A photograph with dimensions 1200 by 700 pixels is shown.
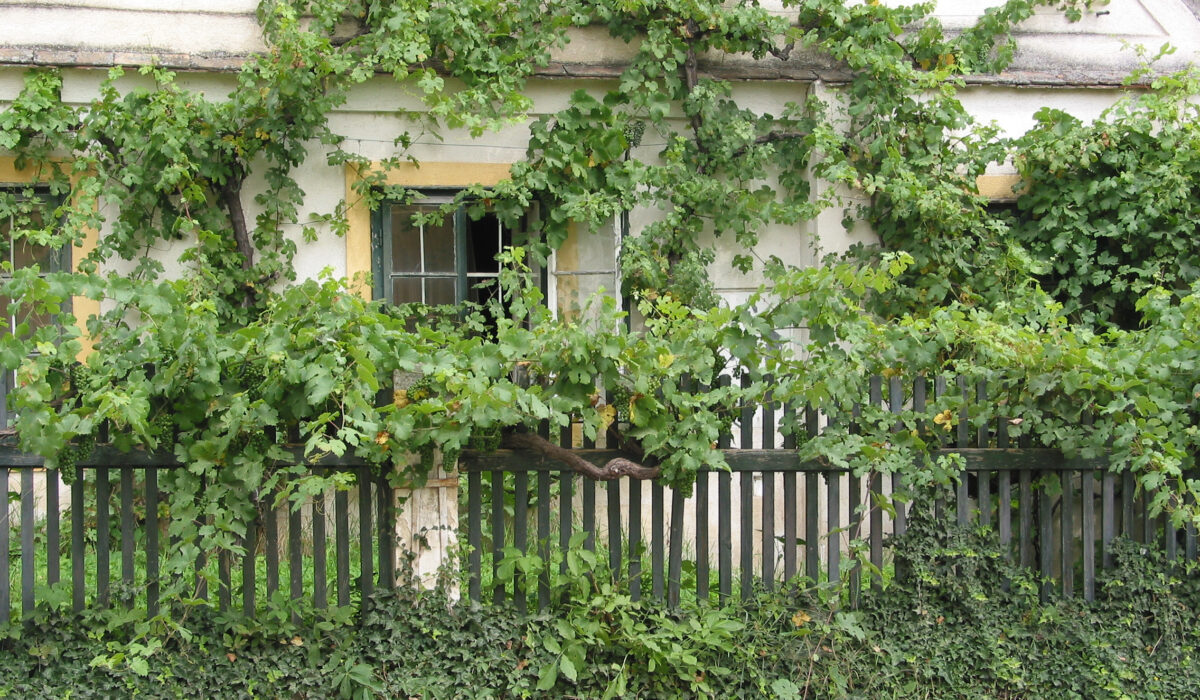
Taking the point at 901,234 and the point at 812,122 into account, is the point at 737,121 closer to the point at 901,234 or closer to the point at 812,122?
the point at 812,122

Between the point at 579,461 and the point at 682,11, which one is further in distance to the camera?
the point at 682,11

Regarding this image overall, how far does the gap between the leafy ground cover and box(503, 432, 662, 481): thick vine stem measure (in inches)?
17.3

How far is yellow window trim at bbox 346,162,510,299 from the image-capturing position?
704 centimetres

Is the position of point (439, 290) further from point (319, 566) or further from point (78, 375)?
point (78, 375)

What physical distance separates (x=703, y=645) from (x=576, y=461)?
3.12ft

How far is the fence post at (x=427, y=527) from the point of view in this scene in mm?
4664

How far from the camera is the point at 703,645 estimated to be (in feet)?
15.4

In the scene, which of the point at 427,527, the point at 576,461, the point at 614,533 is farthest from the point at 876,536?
the point at 427,527

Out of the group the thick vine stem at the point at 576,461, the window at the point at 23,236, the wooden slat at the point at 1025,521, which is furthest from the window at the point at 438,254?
the wooden slat at the point at 1025,521

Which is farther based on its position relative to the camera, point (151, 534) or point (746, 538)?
point (746, 538)

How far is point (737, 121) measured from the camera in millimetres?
6980

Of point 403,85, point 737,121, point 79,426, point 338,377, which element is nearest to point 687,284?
point 737,121

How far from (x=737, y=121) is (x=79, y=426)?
→ 14.4 ft

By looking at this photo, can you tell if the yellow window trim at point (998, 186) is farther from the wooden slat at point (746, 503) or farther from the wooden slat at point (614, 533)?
the wooden slat at point (614, 533)
